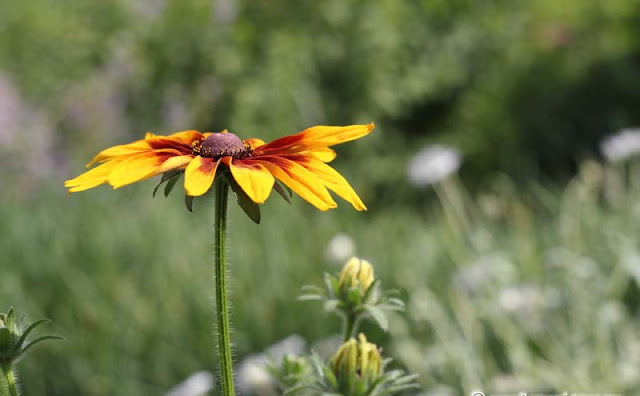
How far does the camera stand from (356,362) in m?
0.90

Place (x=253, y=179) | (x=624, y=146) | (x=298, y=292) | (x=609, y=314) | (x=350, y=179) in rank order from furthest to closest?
(x=350, y=179) → (x=298, y=292) → (x=624, y=146) → (x=609, y=314) → (x=253, y=179)

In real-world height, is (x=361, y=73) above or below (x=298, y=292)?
above

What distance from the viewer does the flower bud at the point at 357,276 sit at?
1014 millimetres

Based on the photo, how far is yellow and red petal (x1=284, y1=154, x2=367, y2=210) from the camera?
81 centimetres

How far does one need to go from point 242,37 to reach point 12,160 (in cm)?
142

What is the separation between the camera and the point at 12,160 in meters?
4.62

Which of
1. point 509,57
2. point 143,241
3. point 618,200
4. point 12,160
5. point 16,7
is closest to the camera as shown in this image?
point 143,241

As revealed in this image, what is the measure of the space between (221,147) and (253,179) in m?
0.11

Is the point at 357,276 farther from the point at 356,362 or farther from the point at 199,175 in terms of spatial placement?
the point at 199,175

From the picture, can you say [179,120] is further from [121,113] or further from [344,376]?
[344,376]

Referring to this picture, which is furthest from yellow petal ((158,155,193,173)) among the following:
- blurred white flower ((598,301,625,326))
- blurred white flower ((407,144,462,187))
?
blurred white flower ((598,301,625,326))

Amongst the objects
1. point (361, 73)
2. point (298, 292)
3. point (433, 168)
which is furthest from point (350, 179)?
point (433, 168)

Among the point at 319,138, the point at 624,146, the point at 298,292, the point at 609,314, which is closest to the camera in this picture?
the point at 319,138

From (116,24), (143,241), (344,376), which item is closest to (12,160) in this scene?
(116,24)
